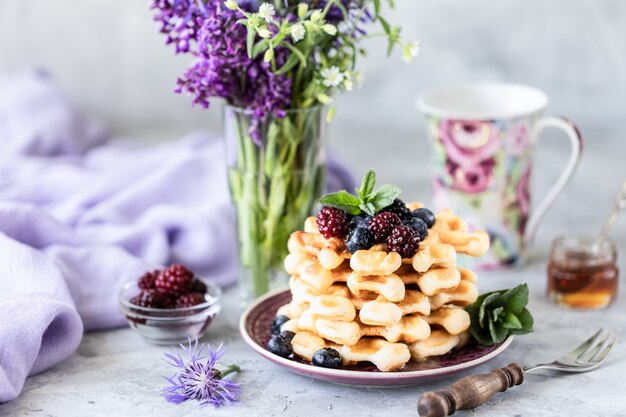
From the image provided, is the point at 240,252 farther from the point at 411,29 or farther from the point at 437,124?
the point at 411,29

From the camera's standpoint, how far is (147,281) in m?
1.68

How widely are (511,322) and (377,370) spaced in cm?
24

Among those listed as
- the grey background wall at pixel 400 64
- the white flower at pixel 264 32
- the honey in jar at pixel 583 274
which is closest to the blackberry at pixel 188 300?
the white flower at pixel 264 32

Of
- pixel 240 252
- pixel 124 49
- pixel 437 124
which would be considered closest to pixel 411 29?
pixel 124 49

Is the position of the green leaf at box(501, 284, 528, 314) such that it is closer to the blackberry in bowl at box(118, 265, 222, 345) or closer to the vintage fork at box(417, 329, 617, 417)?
the vintage fork at box(417, 329, 617, 417)

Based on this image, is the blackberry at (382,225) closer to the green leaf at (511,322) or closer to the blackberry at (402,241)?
the blackberry at (402,241)

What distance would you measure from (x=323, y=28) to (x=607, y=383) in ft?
2.21

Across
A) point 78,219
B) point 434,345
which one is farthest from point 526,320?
point 78,219

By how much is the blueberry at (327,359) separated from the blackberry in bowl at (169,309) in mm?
282

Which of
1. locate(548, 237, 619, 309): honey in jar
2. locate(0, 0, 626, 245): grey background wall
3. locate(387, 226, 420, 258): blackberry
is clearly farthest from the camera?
locate(0, 0, 626, 245): grey background wall

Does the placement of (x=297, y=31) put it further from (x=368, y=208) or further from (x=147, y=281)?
(x=147, y=281)

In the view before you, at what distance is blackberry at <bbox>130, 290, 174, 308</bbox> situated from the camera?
65.0 inches

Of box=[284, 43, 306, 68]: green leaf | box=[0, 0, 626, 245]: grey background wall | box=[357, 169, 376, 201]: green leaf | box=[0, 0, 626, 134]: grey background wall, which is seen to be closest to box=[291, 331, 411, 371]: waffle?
box=[357, 169, 376, 201]: green leaf

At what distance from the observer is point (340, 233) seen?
1.46 m
